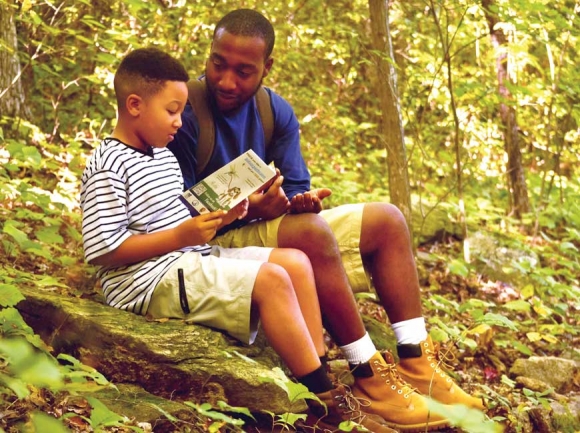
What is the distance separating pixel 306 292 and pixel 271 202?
475mm

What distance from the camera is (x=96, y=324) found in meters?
2.77

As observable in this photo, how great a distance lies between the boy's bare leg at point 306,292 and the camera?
9.73 feet

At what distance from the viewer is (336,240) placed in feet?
10.9

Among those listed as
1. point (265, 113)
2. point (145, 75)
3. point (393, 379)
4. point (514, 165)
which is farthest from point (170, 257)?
point (514, 165)

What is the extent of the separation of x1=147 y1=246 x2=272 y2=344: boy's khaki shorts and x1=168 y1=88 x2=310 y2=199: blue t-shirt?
1.83 feet

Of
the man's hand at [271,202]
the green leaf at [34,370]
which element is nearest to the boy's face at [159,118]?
the man's hand at [271,202]

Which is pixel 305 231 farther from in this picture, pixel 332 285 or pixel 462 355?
pixel 462 355

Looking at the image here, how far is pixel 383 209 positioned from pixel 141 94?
1214 mm

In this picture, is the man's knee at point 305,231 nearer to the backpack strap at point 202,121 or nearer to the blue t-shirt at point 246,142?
the blue t-shirt at point 246,142

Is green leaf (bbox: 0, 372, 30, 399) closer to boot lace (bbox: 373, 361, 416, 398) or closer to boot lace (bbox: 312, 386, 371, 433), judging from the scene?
boot lace (bbox: 312, 386, 371, 433)

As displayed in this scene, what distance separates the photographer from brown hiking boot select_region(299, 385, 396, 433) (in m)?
2.78

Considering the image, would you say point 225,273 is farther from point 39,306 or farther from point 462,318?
point 462,318

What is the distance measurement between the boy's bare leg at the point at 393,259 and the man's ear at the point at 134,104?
113 centimetres

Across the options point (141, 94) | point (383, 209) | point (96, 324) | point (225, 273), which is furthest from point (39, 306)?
point (383, 209)
